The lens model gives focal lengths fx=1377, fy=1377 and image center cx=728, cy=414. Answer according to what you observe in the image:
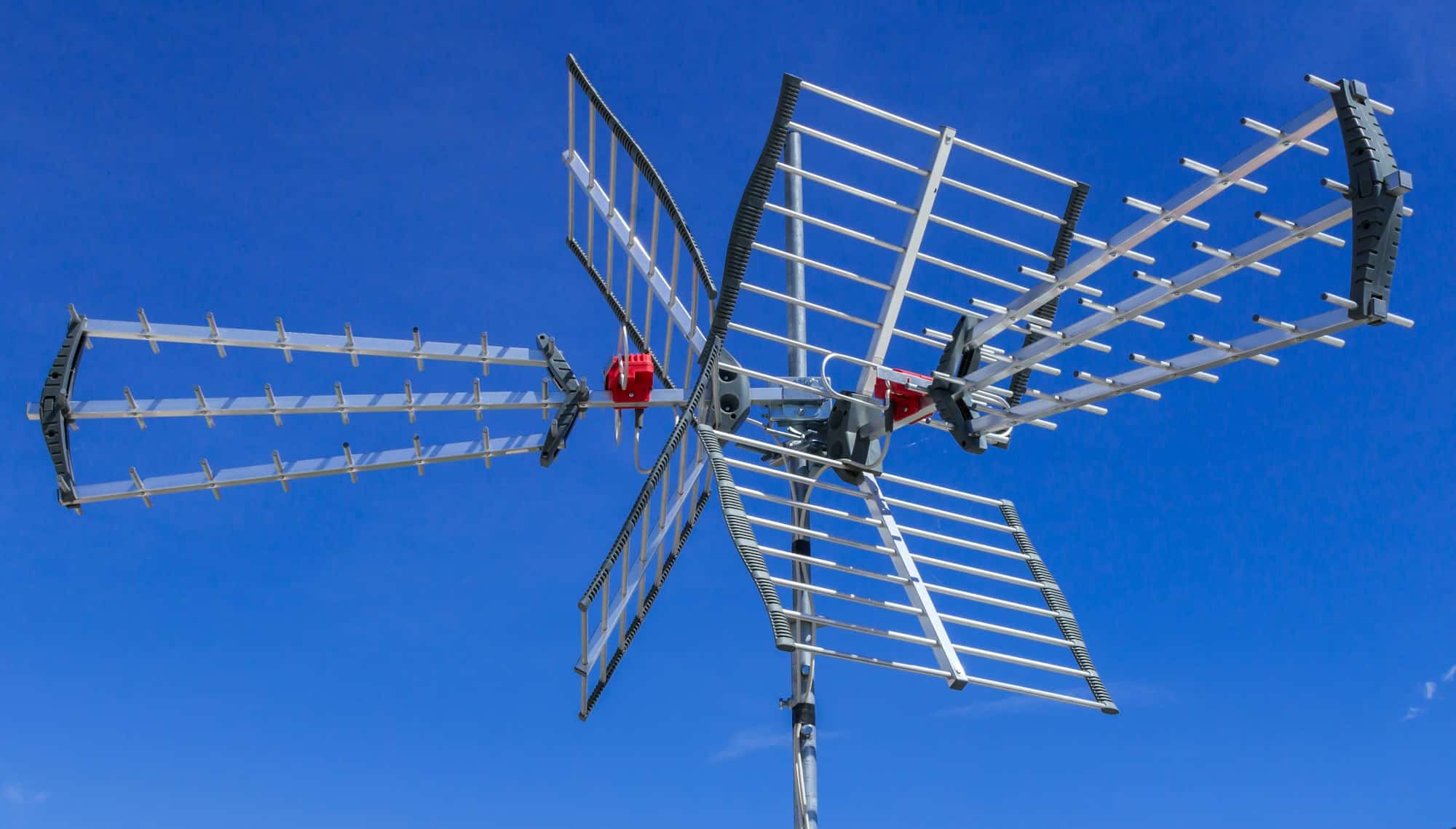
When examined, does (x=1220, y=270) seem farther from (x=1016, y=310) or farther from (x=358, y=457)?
(x=358, y=457)

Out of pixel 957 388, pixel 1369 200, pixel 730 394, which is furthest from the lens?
pixel 730 394

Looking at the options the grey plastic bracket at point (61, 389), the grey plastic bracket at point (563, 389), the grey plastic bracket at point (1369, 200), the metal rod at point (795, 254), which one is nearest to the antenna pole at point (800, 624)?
the metal rod at point (795, 254)

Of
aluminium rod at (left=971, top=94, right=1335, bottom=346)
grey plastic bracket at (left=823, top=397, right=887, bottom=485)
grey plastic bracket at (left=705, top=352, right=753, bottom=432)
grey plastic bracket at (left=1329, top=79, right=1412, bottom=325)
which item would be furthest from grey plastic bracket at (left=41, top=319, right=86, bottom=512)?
grey plastic bracket at (left=1329, top=79, right=1412, bottom=325)

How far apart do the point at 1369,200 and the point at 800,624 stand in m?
5.27

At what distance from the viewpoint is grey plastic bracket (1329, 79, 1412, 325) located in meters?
7.54

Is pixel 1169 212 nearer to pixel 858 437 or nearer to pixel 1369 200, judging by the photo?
pixel 1369 200

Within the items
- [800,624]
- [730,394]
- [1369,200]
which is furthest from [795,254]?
[1369,200]

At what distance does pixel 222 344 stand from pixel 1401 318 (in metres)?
8.54

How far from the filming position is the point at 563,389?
1241 cm

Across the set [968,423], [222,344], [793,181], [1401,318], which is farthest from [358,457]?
[1401,318]

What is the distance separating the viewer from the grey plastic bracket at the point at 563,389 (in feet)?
40.6

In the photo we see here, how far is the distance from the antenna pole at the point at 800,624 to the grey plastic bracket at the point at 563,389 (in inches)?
77.3

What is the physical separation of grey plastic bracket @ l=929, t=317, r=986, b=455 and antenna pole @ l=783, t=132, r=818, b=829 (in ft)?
4.79

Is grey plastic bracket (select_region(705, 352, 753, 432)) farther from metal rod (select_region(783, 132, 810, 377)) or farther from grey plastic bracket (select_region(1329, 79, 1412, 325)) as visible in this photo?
grey plastic bracket (select_region(1329, 79, 1412, 325))
